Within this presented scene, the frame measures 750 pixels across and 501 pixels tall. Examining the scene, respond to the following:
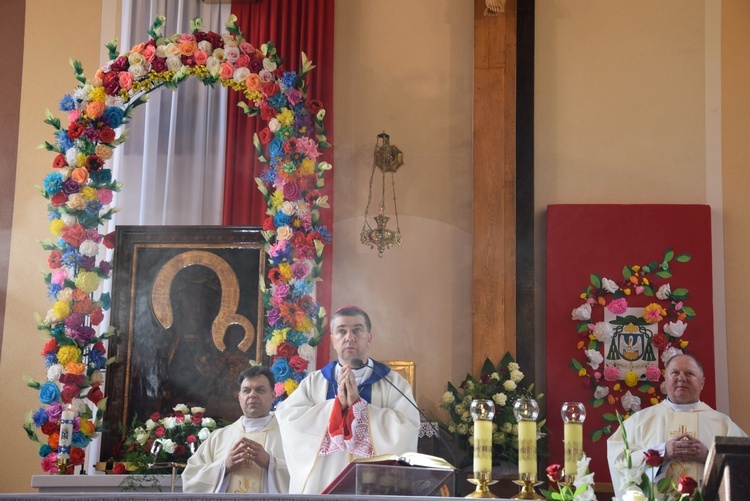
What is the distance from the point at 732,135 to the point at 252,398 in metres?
4.39

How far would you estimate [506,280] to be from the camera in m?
7.71

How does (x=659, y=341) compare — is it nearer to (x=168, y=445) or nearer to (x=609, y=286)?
(x=609, y=286)

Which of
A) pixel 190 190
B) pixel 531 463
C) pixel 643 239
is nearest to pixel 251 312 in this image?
pixel 190 190

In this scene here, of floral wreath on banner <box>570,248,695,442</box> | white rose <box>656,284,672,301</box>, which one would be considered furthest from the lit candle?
white rose <box>656,284,672,301</box>

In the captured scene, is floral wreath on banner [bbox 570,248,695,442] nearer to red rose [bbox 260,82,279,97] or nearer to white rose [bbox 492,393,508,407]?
white rose [bbox 492,393,508,407]

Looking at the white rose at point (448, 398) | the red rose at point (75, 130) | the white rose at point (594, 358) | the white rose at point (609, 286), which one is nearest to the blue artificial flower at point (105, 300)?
the red rose at point (75, 130)

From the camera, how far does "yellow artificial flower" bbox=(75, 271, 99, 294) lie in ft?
23.6

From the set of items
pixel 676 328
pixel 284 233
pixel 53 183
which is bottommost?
pixel 676 328

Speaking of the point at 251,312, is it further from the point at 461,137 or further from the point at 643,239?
the point at 643,239

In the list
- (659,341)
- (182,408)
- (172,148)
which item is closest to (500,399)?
(659,341)

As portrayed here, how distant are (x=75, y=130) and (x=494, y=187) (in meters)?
3.18

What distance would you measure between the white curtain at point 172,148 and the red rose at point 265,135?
589 mm

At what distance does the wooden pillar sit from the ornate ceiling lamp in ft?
2.06

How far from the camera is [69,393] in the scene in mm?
6945
